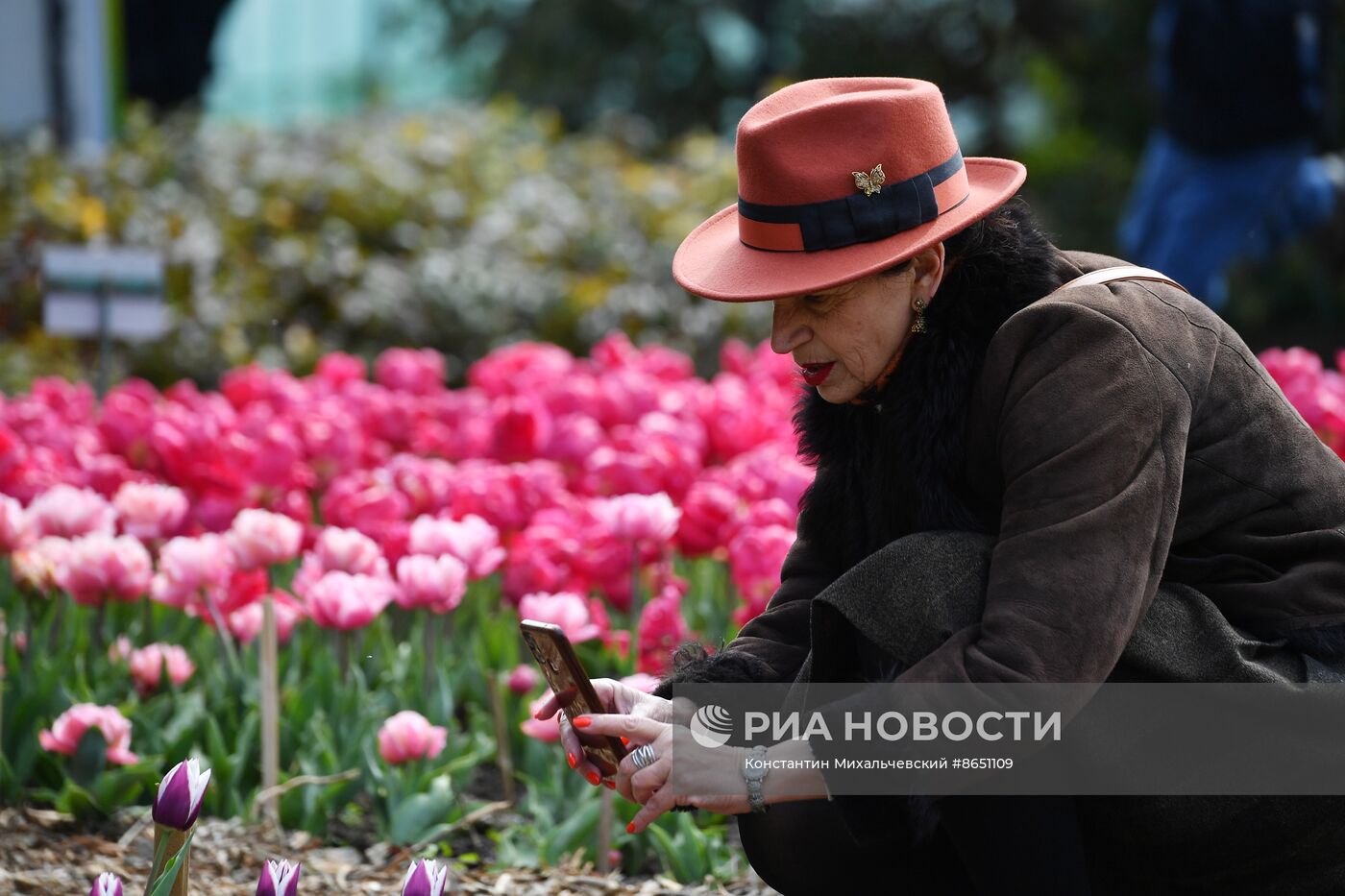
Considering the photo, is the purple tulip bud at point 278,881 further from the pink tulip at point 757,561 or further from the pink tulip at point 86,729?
the pink tulip at point 757,561

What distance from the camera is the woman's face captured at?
1830 millimetres

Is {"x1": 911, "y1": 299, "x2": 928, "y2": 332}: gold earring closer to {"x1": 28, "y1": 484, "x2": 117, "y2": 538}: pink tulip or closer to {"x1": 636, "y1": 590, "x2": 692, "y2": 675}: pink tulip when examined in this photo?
{"x1": 636, "y1": 590, "x2": 692, "y2": 675}: pink tulip

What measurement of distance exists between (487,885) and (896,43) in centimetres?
1361

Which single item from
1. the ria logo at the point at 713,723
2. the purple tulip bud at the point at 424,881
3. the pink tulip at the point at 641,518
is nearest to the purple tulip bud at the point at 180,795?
the purple tulip bud at the point at 424,881

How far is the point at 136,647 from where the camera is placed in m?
3.03

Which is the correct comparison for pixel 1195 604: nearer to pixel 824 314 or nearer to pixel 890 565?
pixel 890 565

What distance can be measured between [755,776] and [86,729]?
1207 mm

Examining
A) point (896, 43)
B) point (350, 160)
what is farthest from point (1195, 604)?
point (896, 43)

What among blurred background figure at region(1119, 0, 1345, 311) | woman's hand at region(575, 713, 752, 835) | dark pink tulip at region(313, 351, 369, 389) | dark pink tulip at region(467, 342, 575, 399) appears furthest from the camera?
blurred background figure at region(1119, 0, 1345, 311)

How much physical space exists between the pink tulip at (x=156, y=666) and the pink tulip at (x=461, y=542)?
42cm

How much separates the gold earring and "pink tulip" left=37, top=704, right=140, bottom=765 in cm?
136

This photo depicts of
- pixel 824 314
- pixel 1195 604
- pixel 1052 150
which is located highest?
pixel 824 314

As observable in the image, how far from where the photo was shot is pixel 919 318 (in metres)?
1.84

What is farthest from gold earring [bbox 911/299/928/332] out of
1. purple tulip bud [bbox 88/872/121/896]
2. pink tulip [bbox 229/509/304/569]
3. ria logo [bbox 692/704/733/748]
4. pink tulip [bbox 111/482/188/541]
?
pink tulip [bbox 111/482/188/541]
